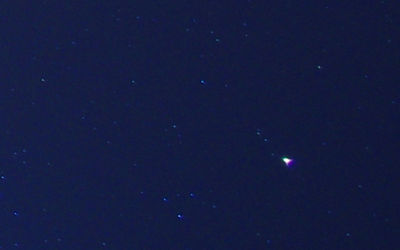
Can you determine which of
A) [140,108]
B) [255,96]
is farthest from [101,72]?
[255,96]

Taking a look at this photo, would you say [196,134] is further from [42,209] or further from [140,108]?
[42,209]

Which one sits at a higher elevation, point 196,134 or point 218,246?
point 196,134

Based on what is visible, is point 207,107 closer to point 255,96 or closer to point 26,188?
point 255,96

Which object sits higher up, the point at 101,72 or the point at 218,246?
the point at 101,72

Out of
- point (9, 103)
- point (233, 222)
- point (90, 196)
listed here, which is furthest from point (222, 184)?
point (9, 103)

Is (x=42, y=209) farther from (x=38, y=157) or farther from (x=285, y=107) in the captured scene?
(x=285, y=107)
